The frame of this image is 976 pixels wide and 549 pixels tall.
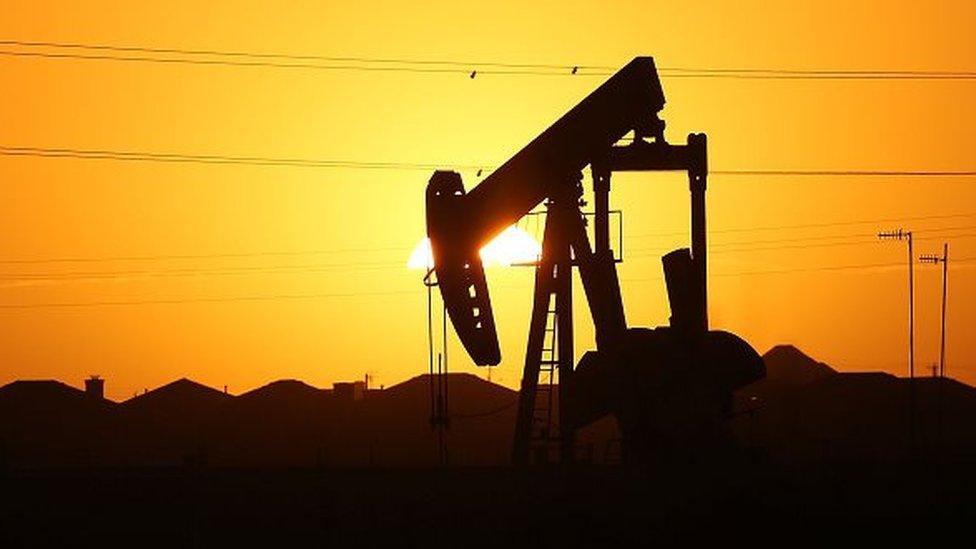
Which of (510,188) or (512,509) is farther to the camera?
(510,188)

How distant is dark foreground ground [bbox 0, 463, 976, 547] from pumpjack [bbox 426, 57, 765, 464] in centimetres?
107

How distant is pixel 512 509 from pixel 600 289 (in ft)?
17.7

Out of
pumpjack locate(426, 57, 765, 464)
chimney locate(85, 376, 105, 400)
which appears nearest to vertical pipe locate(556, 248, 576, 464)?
pumpjack locate(426, 57, 765, 464)

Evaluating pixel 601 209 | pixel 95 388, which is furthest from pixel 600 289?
pixel 95 388

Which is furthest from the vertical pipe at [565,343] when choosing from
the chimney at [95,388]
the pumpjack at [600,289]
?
the chimney at [95,388]

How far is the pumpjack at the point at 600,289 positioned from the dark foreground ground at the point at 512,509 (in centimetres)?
107

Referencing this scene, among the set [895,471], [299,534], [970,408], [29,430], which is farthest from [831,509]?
[970,408]

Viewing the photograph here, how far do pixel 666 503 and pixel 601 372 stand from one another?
159 inches

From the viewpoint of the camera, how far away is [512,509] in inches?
783

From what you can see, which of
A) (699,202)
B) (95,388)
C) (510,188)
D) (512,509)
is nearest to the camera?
(512,509)

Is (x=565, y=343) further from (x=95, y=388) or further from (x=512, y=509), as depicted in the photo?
(x=95, y=388)

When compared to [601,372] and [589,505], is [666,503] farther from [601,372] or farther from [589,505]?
[601,372]

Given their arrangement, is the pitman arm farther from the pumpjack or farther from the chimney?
the chimney

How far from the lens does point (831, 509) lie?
66.1ft
